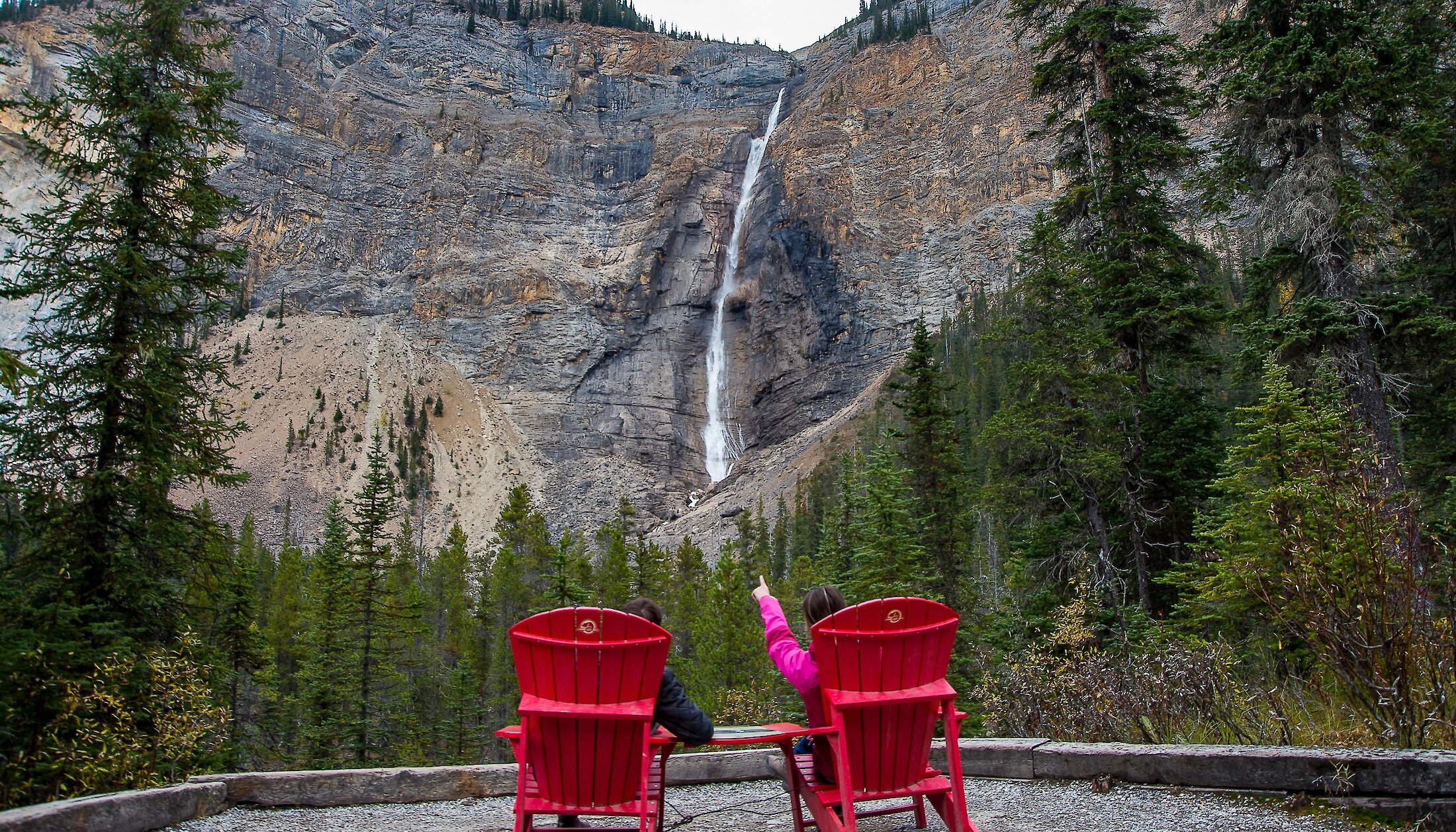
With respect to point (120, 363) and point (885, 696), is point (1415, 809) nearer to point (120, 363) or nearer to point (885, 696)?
point (885, 696)

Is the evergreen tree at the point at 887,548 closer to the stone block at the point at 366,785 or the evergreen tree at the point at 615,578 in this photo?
the stone block at the point at 366,785

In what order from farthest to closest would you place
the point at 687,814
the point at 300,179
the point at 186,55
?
the point at 300,179 < the point at 186,55 < the point at 687,814

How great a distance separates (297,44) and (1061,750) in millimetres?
115058

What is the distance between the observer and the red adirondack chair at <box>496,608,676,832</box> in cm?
347

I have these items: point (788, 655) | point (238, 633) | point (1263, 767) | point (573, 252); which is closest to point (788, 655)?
point (788, 655)

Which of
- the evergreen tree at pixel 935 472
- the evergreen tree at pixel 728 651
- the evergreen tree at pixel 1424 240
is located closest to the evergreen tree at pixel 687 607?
the evergreen tree at pixel 728 651

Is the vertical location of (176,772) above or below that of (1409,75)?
below

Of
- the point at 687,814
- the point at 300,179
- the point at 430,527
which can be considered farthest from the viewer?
the point at 300,179

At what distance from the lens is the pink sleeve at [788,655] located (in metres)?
3.84

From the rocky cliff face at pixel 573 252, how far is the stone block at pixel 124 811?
194 ft

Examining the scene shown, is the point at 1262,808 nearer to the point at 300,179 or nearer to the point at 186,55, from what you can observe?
the point at 186,55

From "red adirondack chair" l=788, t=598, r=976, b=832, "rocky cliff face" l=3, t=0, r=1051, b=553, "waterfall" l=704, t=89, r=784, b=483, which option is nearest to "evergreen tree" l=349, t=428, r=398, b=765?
"red adirondack chair" l=788, t=598, r=976, b=832

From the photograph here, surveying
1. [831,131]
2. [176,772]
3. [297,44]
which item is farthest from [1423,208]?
[297,44]

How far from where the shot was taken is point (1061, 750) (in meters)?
5.18
